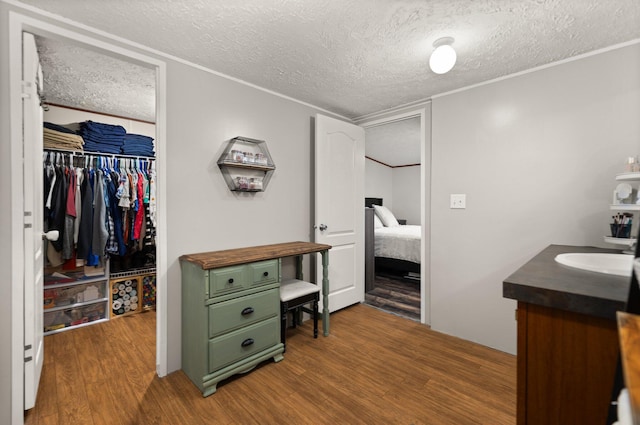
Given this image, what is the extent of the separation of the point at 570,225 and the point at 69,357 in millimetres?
3732

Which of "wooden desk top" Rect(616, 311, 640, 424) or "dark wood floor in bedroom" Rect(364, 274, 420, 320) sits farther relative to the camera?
"dark wood floor in bedroom" Rect(364, 274, 420, 320)

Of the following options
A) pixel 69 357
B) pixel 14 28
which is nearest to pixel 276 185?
pixel 14 28

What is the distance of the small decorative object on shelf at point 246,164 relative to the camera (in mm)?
2164

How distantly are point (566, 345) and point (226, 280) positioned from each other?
1641mm

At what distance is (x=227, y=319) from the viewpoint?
5.92ft

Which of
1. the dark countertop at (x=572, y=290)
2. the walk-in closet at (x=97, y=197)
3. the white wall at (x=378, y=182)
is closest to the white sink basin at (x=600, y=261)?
the dark countertop at (x=572, y=290)

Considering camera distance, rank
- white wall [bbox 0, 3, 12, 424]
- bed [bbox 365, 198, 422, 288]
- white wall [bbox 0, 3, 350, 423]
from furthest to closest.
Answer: bed [bbox 365, 198, 422, 288], white wall [bbox 0, 3, 350, 423], white wall [bbox 0, 3, 12, 424]

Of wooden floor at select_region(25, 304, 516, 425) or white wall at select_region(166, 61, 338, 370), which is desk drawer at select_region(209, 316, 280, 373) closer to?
wooden floor at select_region(25, 304, 516, 425)

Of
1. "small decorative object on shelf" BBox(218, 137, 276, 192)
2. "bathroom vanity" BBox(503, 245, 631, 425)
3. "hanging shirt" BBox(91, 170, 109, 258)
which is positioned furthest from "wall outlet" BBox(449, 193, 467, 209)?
"hanging shirt" BBox(91, 170, 109, 258)

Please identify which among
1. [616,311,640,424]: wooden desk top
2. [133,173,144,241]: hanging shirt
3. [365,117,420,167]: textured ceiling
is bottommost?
[616,311,640,424]: wooden desk top

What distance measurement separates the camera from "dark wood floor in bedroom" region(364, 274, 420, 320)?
3.09 m

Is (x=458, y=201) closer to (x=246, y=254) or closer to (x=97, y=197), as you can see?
(x=246, y=254)

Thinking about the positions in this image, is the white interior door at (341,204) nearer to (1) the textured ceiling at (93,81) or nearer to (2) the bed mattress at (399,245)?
(2) the bed mattress at (399,245)

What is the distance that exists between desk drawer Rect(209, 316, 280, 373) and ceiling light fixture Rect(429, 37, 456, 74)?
78.8 inches
